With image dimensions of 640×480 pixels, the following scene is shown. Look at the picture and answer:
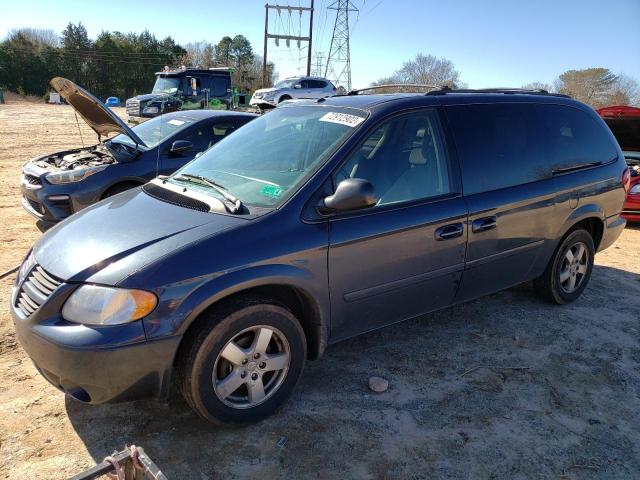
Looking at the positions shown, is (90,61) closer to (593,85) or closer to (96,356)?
(593,85)

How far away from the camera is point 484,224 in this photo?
11.2 feet

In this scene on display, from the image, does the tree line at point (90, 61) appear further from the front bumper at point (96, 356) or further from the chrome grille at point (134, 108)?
the front bumper at point (96, 356)

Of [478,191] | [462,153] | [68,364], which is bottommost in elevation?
[68,364]

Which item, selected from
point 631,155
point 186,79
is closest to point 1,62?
point 186,79

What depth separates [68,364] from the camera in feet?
7.32

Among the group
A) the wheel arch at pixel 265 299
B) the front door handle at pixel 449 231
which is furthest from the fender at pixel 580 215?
the wheel arch at pixel 265 299

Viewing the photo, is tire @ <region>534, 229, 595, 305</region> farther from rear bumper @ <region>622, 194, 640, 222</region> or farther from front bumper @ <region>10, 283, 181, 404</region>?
rear bumper @ <region>622, 194, 640, 222</region>

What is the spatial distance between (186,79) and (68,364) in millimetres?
20292

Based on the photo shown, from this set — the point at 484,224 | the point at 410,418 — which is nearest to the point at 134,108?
the point at 484,224

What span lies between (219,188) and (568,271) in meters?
3.27

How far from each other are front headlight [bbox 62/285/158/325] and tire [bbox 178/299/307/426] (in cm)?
31

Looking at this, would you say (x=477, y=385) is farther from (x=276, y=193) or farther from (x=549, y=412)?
(x=276, y=193)

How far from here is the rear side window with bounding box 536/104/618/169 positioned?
3998 mm

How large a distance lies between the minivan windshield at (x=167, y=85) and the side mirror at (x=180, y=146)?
16632 millimetres
